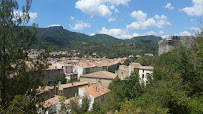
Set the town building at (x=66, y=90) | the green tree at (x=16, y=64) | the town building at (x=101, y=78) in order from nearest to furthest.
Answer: the green tree at (x=16, y=64)
the town building at (x=66, y=90)
the town building at (x=101, y=78)

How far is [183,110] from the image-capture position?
9516 millimetres

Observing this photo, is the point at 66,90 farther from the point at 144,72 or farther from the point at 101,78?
the point at 144,72

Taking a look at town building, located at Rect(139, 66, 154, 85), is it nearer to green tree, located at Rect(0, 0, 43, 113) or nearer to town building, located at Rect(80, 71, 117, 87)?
town building, located at Rect(80, 71, 117, 87)

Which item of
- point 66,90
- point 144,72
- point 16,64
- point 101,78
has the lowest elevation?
point 66,90

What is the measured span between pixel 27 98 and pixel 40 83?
0.78m

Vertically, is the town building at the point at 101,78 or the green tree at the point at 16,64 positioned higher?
the green tree at the point at 16,64

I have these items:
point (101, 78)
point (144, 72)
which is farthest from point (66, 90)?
point (144, 72)

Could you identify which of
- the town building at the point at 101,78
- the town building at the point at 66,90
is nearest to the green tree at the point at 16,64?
the town building at the point at 66,90

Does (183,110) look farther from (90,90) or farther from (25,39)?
(90,90)

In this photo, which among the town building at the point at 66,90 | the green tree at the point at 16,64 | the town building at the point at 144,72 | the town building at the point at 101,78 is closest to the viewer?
the green tree at the point at 16,64

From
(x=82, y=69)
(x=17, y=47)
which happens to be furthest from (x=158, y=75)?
(x=82, y=69)

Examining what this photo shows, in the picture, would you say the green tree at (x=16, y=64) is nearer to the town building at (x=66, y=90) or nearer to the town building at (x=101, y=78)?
the town building at (x=66, y=90)

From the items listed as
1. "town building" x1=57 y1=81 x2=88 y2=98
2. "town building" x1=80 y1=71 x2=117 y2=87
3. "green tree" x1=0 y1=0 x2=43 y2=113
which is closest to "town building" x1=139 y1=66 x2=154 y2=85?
"town building" x1=80 y1=71 x2=117 y2=87

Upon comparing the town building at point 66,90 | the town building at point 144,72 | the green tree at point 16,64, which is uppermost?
the green tree at point 16,64
